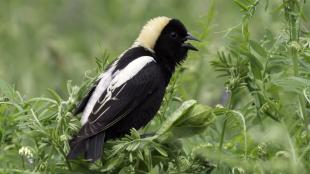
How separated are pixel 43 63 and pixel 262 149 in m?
3.90

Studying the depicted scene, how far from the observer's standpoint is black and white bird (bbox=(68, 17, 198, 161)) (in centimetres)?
396

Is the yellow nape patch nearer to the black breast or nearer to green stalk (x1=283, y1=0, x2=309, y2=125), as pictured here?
the black breast

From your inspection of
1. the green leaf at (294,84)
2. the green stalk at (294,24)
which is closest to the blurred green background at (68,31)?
the green stalk at (294,24)

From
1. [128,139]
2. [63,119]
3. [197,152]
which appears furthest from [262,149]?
[63,119]

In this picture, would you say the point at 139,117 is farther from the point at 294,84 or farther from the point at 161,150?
the point at 294,84

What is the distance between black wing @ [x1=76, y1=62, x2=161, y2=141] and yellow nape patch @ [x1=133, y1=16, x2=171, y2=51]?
1.04ft

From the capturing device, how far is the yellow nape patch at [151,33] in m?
4.75

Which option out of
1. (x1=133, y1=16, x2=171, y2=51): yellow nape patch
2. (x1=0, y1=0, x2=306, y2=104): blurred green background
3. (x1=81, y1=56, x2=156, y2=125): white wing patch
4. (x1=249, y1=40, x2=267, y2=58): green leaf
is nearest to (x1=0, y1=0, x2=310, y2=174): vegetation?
(x1=249, y1=40, x2=267, y2=58): green leaf

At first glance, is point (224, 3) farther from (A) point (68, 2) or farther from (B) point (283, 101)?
(B) point (283, 101)

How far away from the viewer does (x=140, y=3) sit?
725cm

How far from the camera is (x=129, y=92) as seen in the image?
4.22m

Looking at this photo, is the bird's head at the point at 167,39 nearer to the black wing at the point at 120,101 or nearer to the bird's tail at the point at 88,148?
the black wing at the point at 120,101

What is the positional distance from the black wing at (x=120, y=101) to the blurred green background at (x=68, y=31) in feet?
5.33

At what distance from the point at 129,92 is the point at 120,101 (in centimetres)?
8
